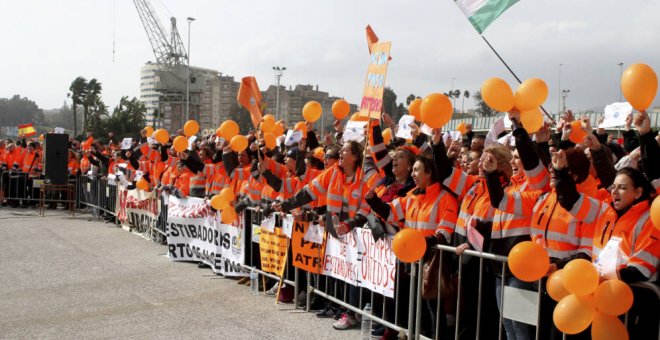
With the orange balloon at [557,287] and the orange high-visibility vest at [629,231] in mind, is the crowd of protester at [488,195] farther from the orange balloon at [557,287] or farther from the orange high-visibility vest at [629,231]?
the orange balloon at [557,287]

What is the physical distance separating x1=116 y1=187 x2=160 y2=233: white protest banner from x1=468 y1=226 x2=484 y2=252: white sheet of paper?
8.61 metres

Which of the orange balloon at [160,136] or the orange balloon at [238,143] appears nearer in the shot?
the orange balloon at [238,143]

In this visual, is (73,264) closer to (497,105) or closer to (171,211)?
(171,211)

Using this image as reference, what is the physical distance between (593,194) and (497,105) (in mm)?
1085

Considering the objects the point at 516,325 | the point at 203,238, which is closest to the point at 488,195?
the point at 516,325

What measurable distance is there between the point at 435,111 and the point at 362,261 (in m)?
1.90

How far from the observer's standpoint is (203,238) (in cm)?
1011

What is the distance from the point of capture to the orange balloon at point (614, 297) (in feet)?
12.5

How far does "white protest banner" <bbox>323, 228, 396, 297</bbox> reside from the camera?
20.3 feet

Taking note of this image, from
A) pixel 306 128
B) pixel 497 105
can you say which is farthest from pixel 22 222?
pixel 497 105

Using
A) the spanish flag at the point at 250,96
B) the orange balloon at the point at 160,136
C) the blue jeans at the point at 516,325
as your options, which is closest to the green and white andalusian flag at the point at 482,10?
the blue jeans at the point at 516,325

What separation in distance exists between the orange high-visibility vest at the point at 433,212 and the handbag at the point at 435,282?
0.25 m

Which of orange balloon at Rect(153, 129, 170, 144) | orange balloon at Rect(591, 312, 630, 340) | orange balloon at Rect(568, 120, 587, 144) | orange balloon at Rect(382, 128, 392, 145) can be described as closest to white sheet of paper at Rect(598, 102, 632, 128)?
orange balloon at Rect(568, 120, 587, 144)

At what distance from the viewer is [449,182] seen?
5.82 meters
